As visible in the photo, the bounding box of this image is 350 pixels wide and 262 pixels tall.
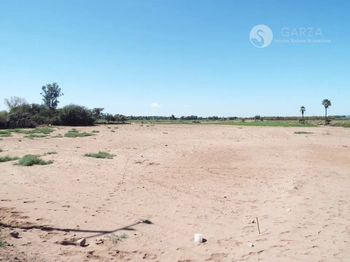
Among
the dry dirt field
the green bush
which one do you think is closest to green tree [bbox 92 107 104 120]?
the green bush

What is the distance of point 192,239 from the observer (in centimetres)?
534

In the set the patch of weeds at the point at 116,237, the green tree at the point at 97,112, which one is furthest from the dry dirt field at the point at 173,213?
the green tree at the point at 97,112

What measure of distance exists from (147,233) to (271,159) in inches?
470

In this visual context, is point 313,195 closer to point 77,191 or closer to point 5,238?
point 77,191

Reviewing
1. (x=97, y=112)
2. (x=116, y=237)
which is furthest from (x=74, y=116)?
(x=116, y=237)

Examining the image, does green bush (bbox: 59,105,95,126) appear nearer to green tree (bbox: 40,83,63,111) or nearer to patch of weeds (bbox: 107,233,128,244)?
green tree (bbox: 40,83,63,111)

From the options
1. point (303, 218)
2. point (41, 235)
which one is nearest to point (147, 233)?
point (41, 235)

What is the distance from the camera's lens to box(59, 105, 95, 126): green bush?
182ft

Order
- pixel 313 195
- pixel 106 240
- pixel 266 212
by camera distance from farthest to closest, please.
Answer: pixel 313 195, pixel 266 212, pixel 106 240

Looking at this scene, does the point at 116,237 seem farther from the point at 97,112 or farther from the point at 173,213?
the point at 97,112

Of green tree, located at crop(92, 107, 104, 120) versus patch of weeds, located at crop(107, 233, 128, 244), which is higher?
green tree, located at crop(92, 107, 104, 120)

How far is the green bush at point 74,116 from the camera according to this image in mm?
55406

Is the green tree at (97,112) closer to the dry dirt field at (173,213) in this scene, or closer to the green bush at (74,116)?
the green bush at (74,116)

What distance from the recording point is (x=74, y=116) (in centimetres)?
5594
